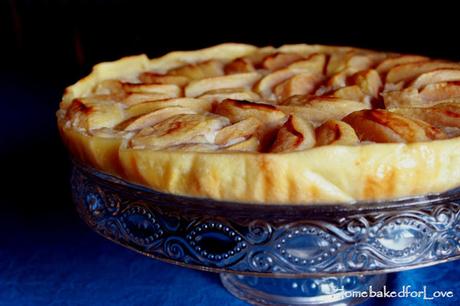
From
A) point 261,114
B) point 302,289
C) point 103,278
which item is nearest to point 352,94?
point 261,114

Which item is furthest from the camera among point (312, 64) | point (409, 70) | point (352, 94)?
point (312, 64)

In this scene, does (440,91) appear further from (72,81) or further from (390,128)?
(72,81)

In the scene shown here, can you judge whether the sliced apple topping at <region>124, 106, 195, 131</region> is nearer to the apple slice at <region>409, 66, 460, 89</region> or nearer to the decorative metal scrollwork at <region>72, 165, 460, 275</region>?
the decorative metal scrollwork at <region>72, 165, 460, 275</region>

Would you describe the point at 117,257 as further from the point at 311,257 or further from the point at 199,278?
the point at 311,257

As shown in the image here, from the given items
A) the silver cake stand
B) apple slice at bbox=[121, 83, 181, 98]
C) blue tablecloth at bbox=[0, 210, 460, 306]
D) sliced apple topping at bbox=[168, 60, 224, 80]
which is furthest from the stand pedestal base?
sliced apple topping at bbox=[168, 60, 224, 80]

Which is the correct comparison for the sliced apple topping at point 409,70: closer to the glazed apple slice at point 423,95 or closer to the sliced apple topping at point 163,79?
the glazed apple slice at point 423,95

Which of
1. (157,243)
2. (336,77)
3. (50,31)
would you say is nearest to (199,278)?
(157,243)

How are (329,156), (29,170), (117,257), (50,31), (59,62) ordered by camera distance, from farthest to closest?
(50,31) < (59,62) < (29,170) < (117,257) < (329,156)
